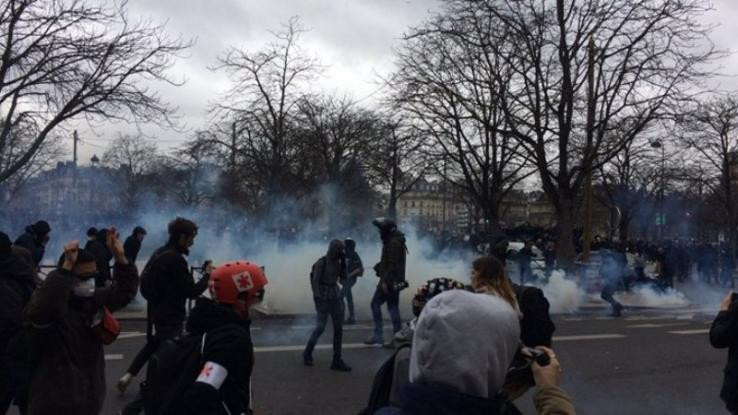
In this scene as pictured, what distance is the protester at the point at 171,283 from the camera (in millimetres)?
A: 6406

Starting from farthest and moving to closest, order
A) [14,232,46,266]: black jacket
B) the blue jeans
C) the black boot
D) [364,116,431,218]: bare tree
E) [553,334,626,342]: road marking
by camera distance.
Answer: [364,116,431,218]: bare tree → [553,334,626,342]: road marking → [14,232,46,266]: black jacket → the blue jeans → the black boot

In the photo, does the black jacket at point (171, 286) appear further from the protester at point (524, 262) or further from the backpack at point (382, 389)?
the protester at point (524, 262)

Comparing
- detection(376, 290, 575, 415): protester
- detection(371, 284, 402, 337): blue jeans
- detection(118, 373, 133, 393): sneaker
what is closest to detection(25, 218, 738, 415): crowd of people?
detection(376, 290, 575, 415): protester

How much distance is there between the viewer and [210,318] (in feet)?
10.4

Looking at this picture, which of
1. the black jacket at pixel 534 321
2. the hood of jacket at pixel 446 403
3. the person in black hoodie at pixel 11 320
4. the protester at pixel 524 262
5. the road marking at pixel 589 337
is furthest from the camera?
the protester at pixel 524 262

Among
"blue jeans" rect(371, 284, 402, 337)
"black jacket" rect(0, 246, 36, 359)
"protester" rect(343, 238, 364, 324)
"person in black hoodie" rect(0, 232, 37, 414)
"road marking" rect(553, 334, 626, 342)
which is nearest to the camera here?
"person in black hoodie" rect(0, 232, 37, 414)

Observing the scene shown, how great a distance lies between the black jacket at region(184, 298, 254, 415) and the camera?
2.93m

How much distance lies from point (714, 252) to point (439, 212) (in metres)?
65.0

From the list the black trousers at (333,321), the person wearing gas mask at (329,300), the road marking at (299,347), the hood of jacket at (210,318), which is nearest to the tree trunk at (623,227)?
the road marking at (299,347)

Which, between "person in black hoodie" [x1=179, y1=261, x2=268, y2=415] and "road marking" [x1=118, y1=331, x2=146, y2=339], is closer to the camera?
"person in black hoodie" [x1=179, y1=261, x2=268, y2=415]

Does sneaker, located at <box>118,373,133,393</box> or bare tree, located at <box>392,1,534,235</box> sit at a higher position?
bare tree, located at <box>392,1,534,235</box>

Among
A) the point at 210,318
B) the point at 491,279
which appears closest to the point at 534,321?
the point at 491,279

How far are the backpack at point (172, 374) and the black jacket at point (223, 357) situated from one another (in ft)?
0.17

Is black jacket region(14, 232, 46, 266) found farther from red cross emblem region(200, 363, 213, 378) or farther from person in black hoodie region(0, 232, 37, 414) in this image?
red cross emblem region(200, 363, 213, 378)
